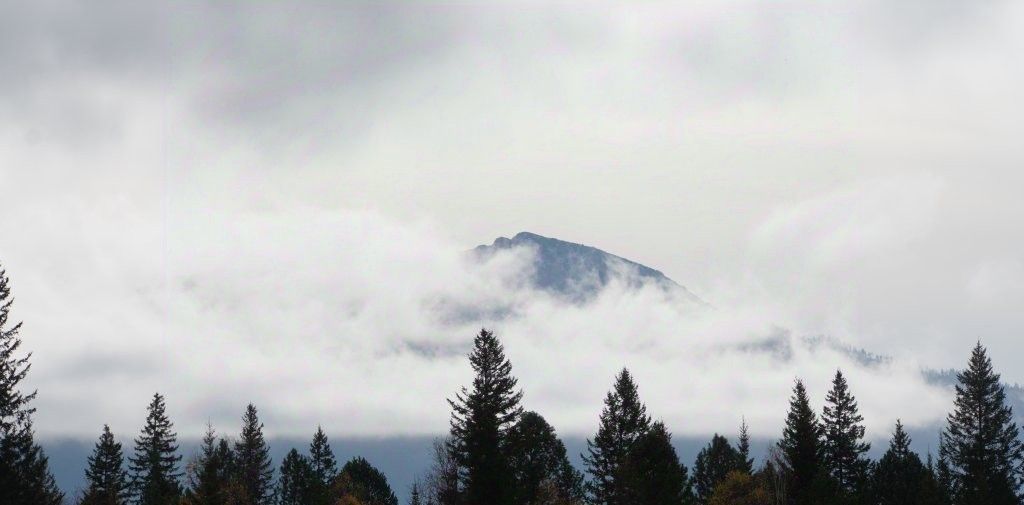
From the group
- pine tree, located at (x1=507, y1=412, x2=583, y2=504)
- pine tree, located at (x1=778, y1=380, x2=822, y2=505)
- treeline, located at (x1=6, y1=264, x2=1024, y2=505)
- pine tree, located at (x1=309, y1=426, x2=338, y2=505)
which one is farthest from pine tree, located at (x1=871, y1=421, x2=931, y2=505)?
pine tree, located at (x1=309, y1=426, x2=338, y2=505)

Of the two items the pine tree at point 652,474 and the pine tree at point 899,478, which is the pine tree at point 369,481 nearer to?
the pine tree at point 652,474

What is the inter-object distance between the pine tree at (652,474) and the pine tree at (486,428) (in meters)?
9.85

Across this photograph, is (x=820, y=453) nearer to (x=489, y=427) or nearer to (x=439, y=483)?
(x=489, y=427)

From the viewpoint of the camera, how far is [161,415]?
12406 centimetres

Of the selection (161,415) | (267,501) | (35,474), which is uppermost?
(161,415)

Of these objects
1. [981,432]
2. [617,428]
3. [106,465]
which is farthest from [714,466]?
[106,465]

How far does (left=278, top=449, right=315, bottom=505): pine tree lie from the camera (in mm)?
134625

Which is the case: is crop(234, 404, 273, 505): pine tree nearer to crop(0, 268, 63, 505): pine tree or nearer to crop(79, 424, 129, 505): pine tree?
crop(79, 424, 129, 505): pine tree

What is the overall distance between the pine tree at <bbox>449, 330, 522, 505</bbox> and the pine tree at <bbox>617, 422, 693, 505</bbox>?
9.85m

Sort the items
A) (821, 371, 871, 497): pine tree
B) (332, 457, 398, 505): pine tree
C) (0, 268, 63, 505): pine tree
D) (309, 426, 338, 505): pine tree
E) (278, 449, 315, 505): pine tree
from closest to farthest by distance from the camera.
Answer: (0, 268, 63, 505): pine tree
(821, 371, 871, 497): pine tree
(278, 449, 315, 505): pine tree
(332, 457, 398, 505): pine tree
(309, 426, 338, 505): pine tree

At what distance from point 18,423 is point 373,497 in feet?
280

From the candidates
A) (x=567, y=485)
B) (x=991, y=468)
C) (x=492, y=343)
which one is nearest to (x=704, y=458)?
(x=567, y=485)

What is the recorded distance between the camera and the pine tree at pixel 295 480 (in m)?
135

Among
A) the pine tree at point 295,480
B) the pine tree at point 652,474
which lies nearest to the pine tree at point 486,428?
the pine tree at point 652,474
